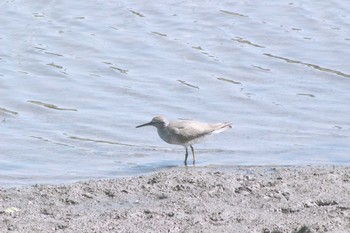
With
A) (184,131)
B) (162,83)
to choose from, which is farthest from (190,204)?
(162,83)

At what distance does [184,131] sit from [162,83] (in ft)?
10.2

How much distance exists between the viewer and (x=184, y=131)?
41.5ft

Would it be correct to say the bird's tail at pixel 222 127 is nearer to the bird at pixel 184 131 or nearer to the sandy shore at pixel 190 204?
the bird at pixel 184 131

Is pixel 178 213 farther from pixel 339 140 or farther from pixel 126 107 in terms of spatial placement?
pixel 126 107

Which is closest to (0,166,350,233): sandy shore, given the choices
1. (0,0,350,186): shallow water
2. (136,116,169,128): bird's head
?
(0,0,350,186): shallow water

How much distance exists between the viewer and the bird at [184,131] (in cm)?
1264

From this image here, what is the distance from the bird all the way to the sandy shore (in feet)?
4.65

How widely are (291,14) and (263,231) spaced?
11999mm

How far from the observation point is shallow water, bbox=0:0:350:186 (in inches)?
503

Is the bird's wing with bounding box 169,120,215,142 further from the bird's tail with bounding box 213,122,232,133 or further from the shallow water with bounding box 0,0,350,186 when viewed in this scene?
the shallow water with bounding box 0,0,350,186

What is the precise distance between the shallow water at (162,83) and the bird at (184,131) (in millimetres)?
298

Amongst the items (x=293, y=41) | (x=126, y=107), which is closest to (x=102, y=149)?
(x=126, y=107)


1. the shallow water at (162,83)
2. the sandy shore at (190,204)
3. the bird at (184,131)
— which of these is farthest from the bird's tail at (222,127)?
the sandy shore at (190,204)

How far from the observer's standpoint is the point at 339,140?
13.3 m
